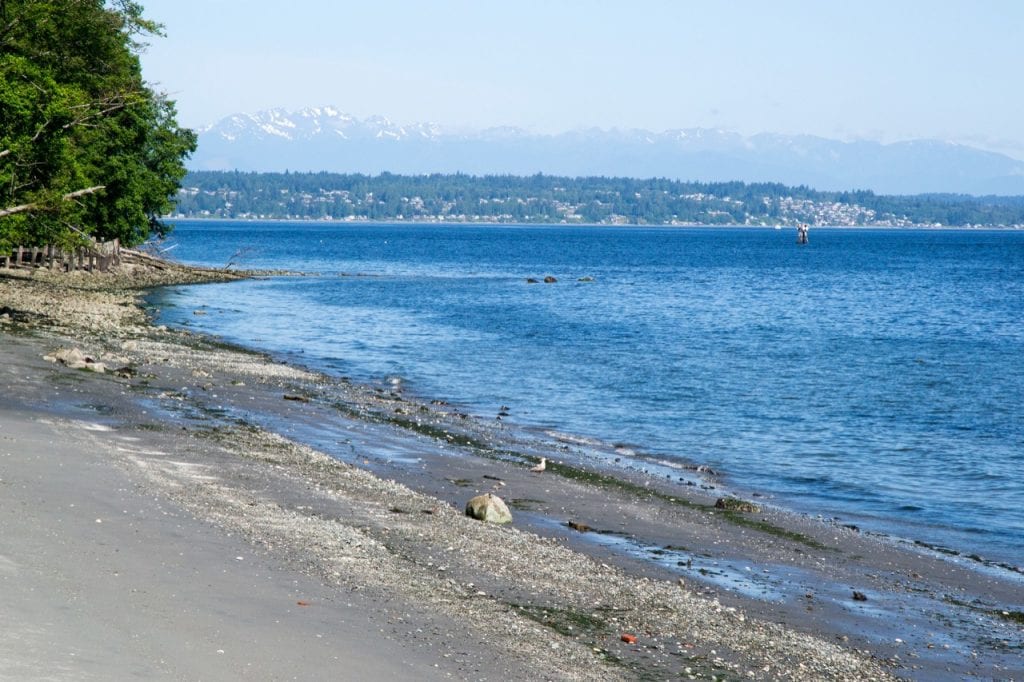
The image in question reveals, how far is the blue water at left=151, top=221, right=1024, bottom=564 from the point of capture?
25.1m

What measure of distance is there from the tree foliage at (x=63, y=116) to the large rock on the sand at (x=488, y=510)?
84.5ft

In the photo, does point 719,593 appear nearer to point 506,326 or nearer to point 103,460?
point 103,460

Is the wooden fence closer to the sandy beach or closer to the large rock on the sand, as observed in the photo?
the sandy beach

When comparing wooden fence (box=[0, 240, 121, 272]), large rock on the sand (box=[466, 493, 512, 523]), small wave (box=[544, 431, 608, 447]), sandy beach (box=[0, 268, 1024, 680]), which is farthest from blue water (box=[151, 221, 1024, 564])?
large rock on the sand (box=[466, 493, 512, 523])

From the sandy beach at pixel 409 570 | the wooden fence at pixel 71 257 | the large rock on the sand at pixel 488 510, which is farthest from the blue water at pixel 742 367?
the large rock on the sand at pixel 488 510

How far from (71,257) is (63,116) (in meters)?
31.4

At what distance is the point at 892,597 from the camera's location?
15500 mm

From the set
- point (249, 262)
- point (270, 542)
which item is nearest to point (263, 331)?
point (270, 542)

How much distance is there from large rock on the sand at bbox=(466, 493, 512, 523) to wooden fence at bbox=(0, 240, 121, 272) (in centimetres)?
5328

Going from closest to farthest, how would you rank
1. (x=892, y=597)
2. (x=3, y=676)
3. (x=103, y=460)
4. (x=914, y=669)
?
Answer: 1. (x=3, y=676)
2. (x=914, y=669)
3. (x=892, y=597)
4. (x=103, y=460)

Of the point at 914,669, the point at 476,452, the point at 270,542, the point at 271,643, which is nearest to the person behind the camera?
the point at 271,643

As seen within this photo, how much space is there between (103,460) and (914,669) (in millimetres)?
11981

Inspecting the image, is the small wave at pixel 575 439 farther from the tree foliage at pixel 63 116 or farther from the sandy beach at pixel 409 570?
the tree foliage at pixel 63 116

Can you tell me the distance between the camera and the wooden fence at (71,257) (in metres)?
66.4
